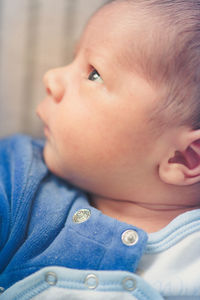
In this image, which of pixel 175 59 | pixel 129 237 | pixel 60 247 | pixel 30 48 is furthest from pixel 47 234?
pixel 30 48

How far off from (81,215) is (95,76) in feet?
0.95

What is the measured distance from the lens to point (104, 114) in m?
0.86

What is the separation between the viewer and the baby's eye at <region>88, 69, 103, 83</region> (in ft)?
2.90

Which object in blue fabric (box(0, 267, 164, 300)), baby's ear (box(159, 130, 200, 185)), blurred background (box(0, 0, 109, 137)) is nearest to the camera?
blue fabric (box(0, 267, 164, 300))

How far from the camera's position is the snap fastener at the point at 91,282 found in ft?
2.50

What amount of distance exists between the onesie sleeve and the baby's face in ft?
0.22

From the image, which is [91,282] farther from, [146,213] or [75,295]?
[146,213]

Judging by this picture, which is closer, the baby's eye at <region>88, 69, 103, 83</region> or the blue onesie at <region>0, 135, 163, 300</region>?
the blue onesie at <region>0, 135, 163, 300</region>

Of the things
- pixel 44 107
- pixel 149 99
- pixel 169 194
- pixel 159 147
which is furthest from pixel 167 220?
pixel 44 107

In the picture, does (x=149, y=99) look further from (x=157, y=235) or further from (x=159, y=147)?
(x=157, y=235)

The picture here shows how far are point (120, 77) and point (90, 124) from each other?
11cm

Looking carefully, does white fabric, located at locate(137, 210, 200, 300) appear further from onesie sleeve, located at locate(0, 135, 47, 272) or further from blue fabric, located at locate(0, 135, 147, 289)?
onesie sleeve, located at locate(0, 135, 47, 272)

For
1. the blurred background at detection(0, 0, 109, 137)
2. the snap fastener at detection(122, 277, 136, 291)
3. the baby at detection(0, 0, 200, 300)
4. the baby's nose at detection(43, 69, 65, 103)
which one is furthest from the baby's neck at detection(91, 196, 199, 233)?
the blurred background at detection(0, 0, 109, 137)

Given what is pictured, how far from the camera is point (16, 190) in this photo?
855 mm
